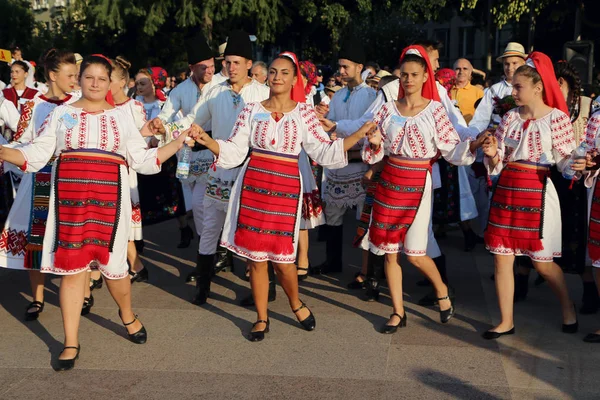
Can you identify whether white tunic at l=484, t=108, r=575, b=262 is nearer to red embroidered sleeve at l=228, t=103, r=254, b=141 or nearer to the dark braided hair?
the dark braided hair

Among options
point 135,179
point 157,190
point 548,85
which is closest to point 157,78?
point 157,190

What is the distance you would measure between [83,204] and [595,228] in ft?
10.9

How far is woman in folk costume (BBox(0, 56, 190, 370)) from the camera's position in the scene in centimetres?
489

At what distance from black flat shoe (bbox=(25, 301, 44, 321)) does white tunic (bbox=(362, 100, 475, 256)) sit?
8.56ft

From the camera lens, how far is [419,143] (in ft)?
17.7

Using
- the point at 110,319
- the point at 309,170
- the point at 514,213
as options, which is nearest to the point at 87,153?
the point at 110,319

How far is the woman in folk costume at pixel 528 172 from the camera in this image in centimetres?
521

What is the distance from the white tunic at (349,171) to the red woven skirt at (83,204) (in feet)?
8.40

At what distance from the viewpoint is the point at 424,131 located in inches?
211

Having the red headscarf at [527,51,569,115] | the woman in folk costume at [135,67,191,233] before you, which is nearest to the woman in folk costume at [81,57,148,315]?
the woman in folk costume at [135,67,191,233]

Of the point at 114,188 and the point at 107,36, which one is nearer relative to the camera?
the point at 114,188

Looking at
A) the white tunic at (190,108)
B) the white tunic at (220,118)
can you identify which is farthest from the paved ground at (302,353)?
the white tunic at (190,108)

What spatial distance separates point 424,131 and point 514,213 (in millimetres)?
812

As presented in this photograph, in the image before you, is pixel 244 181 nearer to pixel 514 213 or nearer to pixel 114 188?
pixel 114 188
